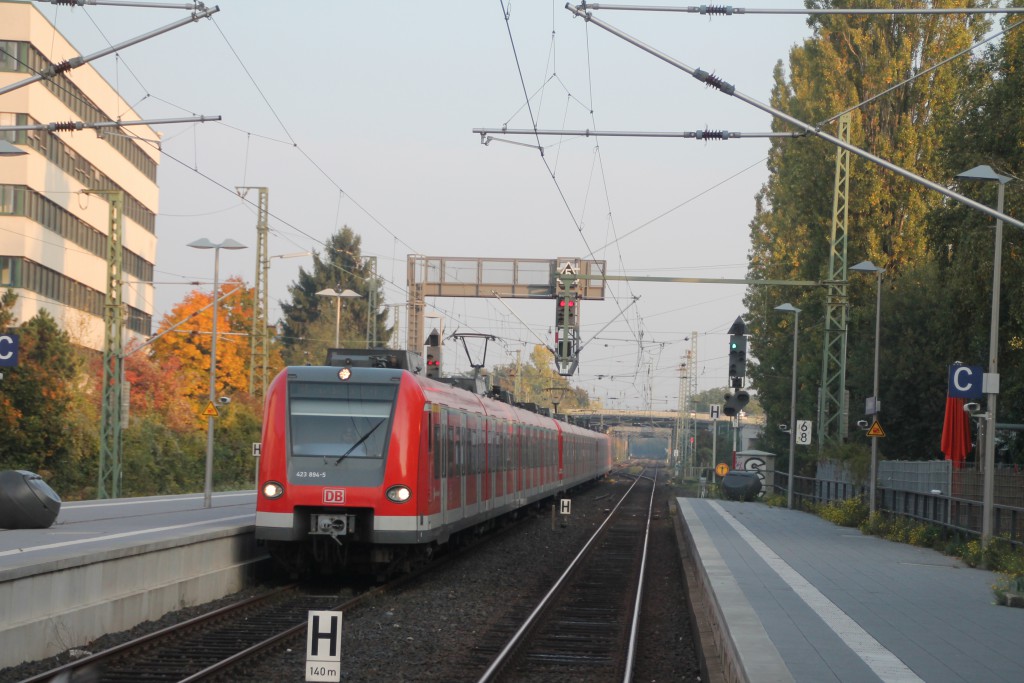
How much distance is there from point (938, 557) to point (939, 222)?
827cm

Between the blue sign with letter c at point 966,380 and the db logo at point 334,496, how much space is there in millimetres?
9751

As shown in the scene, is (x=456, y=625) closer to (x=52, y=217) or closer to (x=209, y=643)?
(x=209, y=643)

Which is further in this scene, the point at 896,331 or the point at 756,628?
the point at 896,331

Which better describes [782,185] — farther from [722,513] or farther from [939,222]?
[939,222]

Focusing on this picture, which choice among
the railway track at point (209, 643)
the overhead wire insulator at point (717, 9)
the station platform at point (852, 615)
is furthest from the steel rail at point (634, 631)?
the overhead wire insulator at point (717, 9)

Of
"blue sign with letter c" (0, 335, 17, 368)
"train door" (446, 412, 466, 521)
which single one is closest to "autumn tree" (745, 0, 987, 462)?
"train door" (446, 412, 466, 521)

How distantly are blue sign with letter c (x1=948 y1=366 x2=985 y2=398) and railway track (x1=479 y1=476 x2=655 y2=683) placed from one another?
5742mm

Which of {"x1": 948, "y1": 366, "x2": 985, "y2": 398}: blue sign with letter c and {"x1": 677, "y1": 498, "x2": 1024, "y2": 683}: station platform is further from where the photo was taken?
{"x1": 948, "y1": 366, "x2": 985, "y2": 398}: blue sign with letter c

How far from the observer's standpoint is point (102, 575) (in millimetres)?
13297

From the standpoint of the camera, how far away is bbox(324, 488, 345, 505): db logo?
55.9 feet

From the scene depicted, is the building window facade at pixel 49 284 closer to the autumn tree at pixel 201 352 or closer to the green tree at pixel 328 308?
the autumn tree at pixel 201 352

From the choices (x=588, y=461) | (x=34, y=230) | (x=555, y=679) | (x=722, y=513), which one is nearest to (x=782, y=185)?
(x=588, y=461)

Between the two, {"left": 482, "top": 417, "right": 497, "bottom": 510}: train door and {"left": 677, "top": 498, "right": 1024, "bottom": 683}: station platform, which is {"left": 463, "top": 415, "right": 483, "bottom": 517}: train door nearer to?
{"left": 482, "top": 417, "right": 497, "bottom": 510}: train door

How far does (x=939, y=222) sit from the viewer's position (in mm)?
27766
